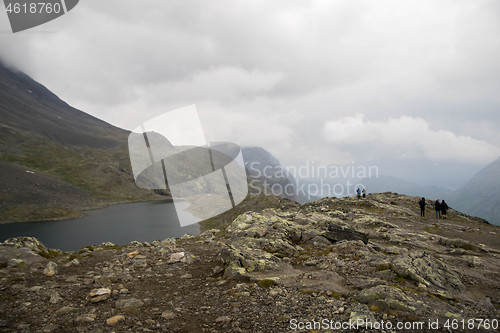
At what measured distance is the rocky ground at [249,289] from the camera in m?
10.4

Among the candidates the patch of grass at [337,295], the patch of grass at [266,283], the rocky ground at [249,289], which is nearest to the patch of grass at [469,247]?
the rocky ground at [249,289]

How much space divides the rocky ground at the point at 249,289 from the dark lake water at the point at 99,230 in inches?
3419

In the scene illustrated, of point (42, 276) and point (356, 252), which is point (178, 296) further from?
point (356, 252)

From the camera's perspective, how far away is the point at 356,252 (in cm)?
1952

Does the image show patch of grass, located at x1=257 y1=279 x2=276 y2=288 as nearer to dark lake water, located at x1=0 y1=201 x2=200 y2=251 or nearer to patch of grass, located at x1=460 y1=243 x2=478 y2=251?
patch of grass, located at x1=460 y1=243 x2=478 y2=251

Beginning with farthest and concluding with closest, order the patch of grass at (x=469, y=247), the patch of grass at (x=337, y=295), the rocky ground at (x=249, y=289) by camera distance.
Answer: the patch of grass at (x=469, y=247), the patch of grass at (x=337, y=295), the rocky ground at (x=249, y=289)

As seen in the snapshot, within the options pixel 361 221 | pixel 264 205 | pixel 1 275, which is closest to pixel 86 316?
pixel 1 275

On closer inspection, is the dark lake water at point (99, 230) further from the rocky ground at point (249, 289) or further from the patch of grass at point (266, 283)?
the patch of grass at point (266, 283)

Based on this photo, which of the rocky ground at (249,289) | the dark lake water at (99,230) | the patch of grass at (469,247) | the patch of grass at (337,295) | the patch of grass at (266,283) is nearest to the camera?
the rocky ground at (249,289)

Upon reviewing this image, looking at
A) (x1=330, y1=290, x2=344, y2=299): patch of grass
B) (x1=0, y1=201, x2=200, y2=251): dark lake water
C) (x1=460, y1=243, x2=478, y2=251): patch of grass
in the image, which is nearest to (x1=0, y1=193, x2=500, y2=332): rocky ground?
(x1=330, y1=290, x2=344, y2=299): patch of grass

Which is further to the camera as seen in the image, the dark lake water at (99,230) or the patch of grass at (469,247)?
the dark lake water at (99,230)

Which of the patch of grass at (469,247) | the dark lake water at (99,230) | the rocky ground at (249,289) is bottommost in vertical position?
the dark lake water at (99,230)

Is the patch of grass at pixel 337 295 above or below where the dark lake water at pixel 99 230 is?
above

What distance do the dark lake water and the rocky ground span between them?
86.8 metres
